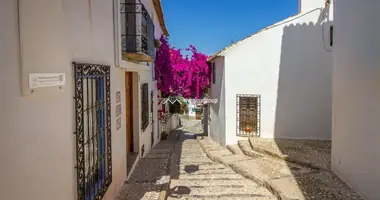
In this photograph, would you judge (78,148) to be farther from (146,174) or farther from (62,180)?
(146,174)

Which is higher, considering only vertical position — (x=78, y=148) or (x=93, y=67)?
(x=93, y=67)

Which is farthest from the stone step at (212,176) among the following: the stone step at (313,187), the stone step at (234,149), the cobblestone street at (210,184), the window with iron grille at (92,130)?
the window with iron grille at (92,130)

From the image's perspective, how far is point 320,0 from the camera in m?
11.6

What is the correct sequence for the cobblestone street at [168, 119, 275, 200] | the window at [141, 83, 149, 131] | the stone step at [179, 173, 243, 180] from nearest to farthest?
the cobblestone street at [168, 119, 275, 200]
the stone step at [179, 173, 243, 180]
the window at [141, 83, 149, 131]

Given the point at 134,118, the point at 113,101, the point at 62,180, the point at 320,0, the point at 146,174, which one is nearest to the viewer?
the point at 62,180

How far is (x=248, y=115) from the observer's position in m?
12.2

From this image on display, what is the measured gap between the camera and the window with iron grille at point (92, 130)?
4.07m

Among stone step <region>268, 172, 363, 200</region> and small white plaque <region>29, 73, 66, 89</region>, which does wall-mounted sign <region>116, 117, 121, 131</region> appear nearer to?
small white plaque <region>29, 73, 66, 89</region>

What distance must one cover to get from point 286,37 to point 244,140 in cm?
409

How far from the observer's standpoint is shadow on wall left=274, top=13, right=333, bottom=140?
37.8 feet

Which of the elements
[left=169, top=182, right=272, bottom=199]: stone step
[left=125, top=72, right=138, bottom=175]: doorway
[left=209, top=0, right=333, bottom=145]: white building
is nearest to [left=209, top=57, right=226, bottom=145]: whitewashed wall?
[left=209, top=0, right=333, bottom=145]: white building

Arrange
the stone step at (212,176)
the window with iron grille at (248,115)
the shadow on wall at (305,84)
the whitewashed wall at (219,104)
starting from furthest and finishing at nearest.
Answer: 1. the whitewashed wall at (219,104)
2. the window with iron grille at (248,115)
3. the shadow on wall at (305,84)
4. the stone step at (212,176)

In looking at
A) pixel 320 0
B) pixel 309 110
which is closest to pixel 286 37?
pixel 320 0

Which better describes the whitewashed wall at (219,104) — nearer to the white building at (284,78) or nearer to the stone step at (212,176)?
the white building at (284,78)
